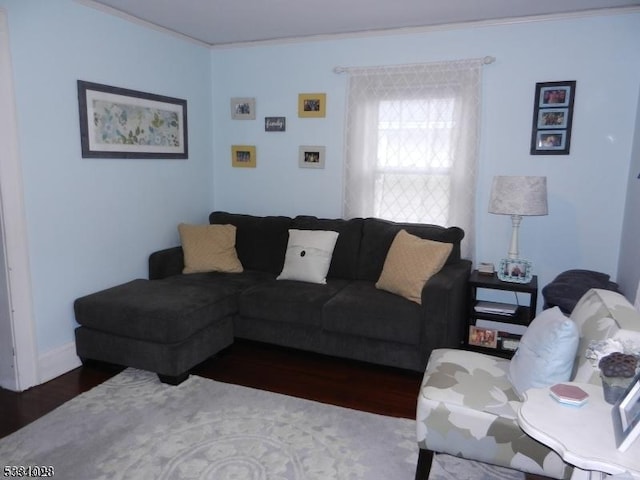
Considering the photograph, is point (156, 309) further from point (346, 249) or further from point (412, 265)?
point (412, 265)

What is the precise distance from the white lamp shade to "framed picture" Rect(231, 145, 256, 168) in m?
2.24

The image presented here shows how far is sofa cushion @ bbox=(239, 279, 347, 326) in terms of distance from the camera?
3.08 m

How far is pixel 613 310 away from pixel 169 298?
7.90 ft

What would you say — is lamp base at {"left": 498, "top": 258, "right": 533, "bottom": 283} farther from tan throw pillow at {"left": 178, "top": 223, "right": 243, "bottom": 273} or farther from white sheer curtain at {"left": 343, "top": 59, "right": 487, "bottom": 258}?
tan throw pillow at {"left": 178, "top": 223, "right": 243, "bottom": 273}

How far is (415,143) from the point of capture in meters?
3.62

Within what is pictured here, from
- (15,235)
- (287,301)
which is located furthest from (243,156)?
(15,235)

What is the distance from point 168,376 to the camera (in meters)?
2.79

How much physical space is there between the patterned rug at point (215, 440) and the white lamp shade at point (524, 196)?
1.55m

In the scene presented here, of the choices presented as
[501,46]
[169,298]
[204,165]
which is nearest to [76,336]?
[169,298]

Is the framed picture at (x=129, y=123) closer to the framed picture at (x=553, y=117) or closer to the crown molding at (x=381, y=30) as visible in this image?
the crown molding at (x=381, y=30)

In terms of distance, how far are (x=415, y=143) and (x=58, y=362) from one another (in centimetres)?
296

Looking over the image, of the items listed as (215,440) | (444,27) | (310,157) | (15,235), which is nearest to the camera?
(215,440)

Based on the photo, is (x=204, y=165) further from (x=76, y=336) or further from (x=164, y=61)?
(x=76, y=336)

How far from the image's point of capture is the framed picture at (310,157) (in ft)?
13.1
